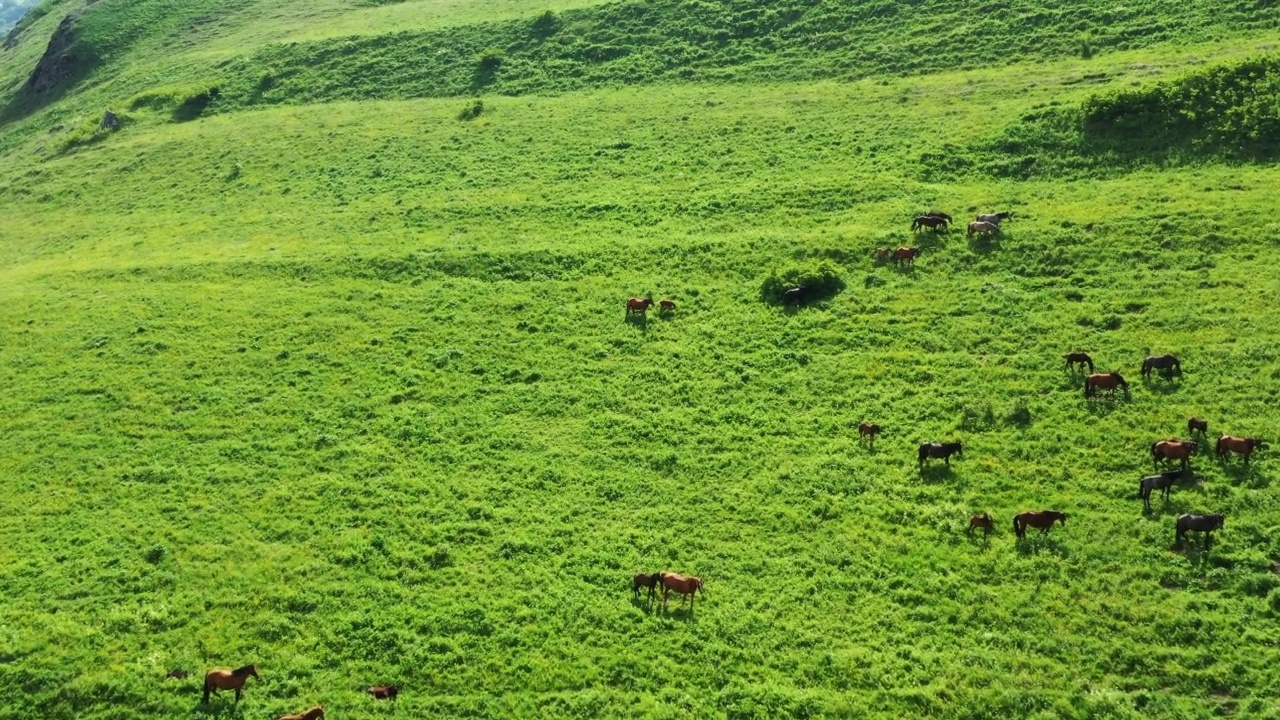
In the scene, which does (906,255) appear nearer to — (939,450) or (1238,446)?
(939,450)

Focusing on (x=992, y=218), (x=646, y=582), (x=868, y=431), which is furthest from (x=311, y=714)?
(x=992, y=218)

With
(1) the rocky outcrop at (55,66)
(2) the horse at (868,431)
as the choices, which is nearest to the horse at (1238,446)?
(2) the horse at (868,431)

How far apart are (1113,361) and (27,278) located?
5050 cm

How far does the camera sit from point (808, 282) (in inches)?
1389

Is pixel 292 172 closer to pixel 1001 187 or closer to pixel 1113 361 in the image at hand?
pixel 1001 187

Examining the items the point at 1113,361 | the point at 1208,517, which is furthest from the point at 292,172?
the point at 1208,517

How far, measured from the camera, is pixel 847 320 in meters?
33.3

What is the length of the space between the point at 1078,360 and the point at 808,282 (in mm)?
10443

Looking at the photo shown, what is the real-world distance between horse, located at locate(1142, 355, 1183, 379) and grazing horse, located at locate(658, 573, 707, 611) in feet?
51.9

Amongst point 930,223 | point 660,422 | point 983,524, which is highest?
point 930,223

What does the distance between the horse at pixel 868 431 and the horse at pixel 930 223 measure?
1344 cm

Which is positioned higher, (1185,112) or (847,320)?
(1185,112)

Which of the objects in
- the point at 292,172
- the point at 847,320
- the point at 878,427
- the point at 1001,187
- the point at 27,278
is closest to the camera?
the point at 878,427

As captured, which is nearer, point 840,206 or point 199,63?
point 840,206
